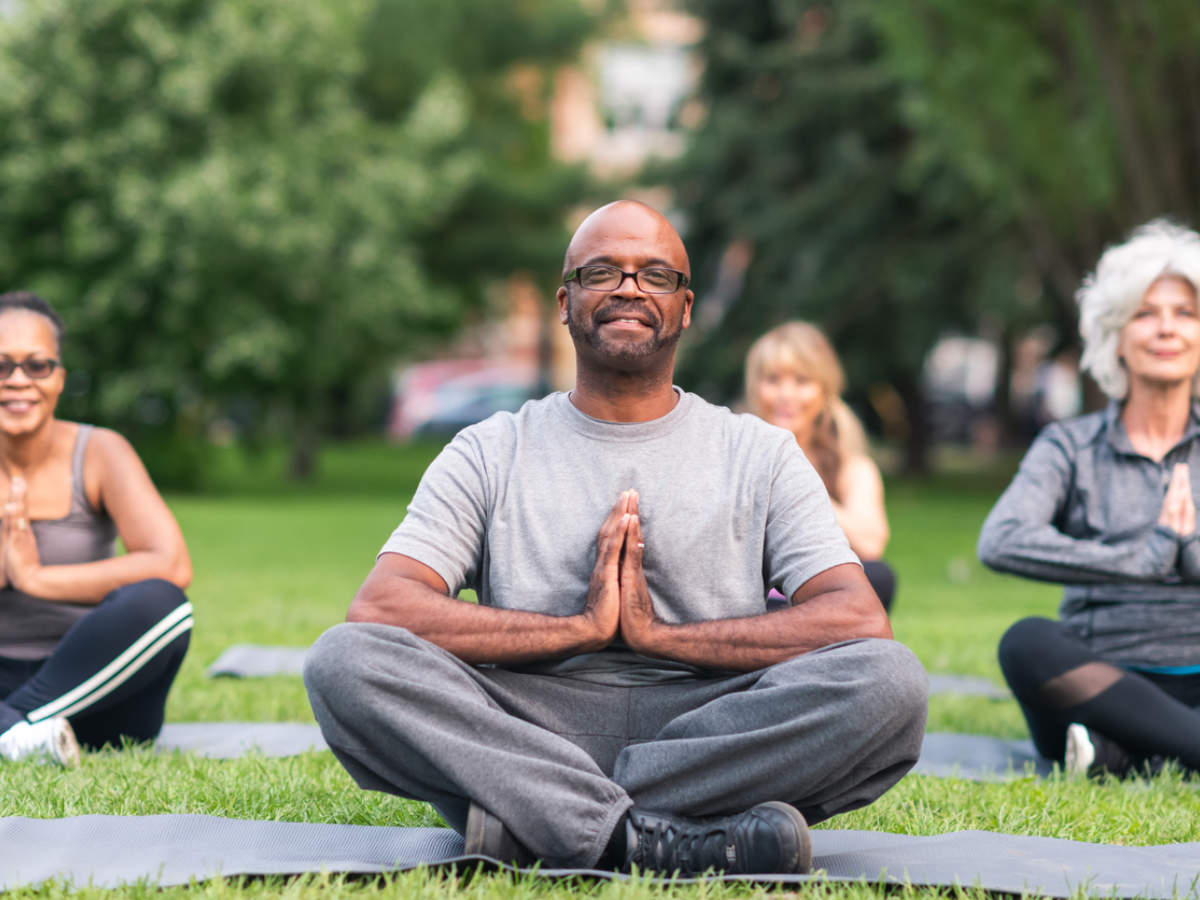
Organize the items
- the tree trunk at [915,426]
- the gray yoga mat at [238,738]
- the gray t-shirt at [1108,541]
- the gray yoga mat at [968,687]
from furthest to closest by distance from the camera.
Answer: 1. the tree trunk at [915,426]
2. the gray yoga mat at [968,687]
3. the gray yoga mat at [238,738]
4. the gray t-shirt at [1108,541]

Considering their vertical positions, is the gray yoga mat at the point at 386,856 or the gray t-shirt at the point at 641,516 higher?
the gray t-shirt at the point at 641,516

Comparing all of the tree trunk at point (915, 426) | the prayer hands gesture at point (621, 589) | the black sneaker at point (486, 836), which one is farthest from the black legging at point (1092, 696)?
the tree trunk at point (915, 426)

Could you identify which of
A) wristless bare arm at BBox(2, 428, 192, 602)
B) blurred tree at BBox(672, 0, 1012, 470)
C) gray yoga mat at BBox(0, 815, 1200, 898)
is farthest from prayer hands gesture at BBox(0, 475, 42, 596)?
blurred tree at BBox(672, 0, 1012, 470)

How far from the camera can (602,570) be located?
3551 mm

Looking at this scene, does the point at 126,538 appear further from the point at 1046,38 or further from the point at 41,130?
the point at 41,130

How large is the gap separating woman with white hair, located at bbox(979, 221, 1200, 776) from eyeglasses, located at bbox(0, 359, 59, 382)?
11.0 ft

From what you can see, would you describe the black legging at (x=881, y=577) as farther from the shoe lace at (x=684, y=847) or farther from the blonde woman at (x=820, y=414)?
the shoe lace at (x=684, y=847)

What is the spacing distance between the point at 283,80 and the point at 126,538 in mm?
16191

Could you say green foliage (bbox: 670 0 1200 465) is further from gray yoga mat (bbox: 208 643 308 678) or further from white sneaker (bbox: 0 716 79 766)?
white sneaker (bbox: 0 716 79 766)

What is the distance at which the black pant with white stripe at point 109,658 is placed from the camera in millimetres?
4684

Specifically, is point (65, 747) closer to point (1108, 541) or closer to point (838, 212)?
point (1108, 541)

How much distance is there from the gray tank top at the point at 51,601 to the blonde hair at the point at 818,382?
2.84 meters

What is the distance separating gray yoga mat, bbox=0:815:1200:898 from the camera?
10.8 ft

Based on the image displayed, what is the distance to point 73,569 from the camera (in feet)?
16.0
